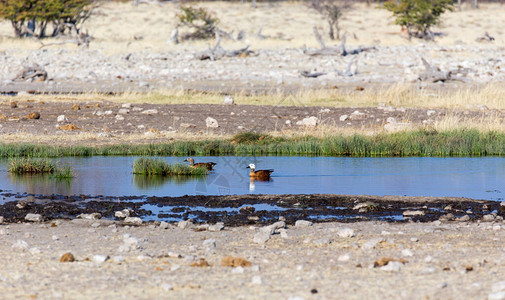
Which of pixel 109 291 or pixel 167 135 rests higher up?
pixel 109 291

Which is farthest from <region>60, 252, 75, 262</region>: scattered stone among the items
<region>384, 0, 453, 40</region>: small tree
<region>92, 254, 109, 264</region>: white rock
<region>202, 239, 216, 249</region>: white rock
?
<region>384, 0, 453, 40</region>: small tree

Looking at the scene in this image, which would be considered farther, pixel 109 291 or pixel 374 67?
pixel 374 67

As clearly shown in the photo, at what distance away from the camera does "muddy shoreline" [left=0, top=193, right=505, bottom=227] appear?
924 cm

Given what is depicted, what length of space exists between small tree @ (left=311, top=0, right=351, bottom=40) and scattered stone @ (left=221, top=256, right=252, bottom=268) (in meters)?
38.5

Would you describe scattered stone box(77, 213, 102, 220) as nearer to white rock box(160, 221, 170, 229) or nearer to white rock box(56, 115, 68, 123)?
white rock box(160, 221, 170, 229)

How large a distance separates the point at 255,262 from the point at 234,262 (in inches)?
8.8

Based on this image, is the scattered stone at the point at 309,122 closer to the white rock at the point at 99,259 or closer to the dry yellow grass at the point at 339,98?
the dry yellow grass at the point at 339,98

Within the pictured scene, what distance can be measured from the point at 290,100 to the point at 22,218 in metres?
15.5

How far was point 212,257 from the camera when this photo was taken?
23.0 ft

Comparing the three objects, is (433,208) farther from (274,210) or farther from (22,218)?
(22,218)

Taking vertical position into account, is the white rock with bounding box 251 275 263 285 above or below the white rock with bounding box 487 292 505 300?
below

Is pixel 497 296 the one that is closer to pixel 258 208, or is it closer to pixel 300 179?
pixel 258 208

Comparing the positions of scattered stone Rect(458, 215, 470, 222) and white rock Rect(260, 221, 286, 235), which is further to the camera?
scattered stone Rect(458, 215, 470, 222)

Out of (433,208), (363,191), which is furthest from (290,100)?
(433,208)
